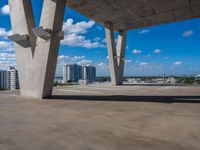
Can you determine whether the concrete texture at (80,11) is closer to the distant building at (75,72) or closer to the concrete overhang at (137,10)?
the concrete overhang at (137,10)

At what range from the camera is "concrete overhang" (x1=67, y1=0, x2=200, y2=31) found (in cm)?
1397

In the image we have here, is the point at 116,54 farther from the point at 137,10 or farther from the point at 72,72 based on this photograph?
the point at 72,72

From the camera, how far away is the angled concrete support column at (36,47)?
8258 mm

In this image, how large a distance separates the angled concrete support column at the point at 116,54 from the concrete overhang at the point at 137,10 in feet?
4.69

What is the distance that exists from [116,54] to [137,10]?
561cm

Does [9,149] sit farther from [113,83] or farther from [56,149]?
[113,83]

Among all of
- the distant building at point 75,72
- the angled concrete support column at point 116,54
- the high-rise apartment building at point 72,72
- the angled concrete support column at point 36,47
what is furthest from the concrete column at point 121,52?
the high-rise apartment building at point 72,72

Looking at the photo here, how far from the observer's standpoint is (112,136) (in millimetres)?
3082

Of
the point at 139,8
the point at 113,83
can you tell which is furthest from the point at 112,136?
the point at 113,83

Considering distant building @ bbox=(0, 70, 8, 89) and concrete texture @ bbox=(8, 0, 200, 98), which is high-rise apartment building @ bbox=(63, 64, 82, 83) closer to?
distant building @ bbox=(0, 70, 8, 89)

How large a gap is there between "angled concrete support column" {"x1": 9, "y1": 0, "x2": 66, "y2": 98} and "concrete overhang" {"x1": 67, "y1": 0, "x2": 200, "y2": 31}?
528 cm

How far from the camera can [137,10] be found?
15.6 metres

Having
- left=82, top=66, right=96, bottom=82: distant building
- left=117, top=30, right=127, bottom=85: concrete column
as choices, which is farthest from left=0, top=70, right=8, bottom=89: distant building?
left=117, top=30, right=127, bottom=85: concrete column

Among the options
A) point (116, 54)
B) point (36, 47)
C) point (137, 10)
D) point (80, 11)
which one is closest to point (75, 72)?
point (116, 54)
